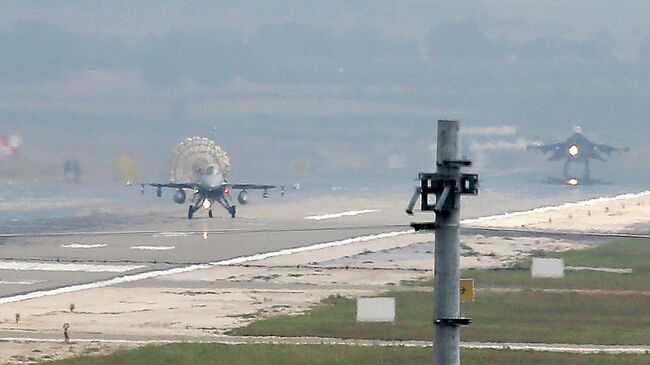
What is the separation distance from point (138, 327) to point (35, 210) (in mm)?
94137

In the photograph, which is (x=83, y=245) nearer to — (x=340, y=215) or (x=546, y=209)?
(x=340, y=215)

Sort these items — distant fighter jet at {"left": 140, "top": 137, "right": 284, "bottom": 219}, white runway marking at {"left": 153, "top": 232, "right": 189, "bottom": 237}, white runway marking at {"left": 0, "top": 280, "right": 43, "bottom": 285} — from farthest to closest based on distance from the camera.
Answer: distant fighter jet at {"left": 140, "top": 137, "right": 284, "bottom": 219}
white runway marking at {"left": 153, "top": 232, "right": 189, "bottom": 237}
white runway marking at {"left": 0, "top": 280, "right": 43, "bottom": 285}

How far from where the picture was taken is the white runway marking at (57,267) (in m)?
92.8

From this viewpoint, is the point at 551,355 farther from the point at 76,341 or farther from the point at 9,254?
the point at 9,254

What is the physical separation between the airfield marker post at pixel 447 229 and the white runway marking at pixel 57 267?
2732 inches

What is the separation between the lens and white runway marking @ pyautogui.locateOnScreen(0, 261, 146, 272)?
92812 mm

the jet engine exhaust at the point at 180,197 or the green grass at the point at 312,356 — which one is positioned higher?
the jet engine exhaust at the point at 180,197

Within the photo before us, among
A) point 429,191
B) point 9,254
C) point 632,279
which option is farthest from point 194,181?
point 429,191

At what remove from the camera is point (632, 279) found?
3494 inches

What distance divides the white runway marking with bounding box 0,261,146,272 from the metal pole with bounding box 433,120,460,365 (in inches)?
2732

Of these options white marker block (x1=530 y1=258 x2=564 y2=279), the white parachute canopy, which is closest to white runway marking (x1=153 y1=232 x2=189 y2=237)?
the white parachute canopy

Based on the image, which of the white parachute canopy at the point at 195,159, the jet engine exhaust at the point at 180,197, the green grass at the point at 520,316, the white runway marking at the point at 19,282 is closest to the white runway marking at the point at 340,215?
the white parachute canopy at the point at 195,159

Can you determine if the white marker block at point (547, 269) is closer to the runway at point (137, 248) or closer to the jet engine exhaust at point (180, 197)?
the runway at point (137, 248)

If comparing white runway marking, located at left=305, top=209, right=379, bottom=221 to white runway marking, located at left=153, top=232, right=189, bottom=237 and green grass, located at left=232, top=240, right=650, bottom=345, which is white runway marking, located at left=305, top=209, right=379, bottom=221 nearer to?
white runway marking, located at left=153, top=232, right=189, bottom=237
